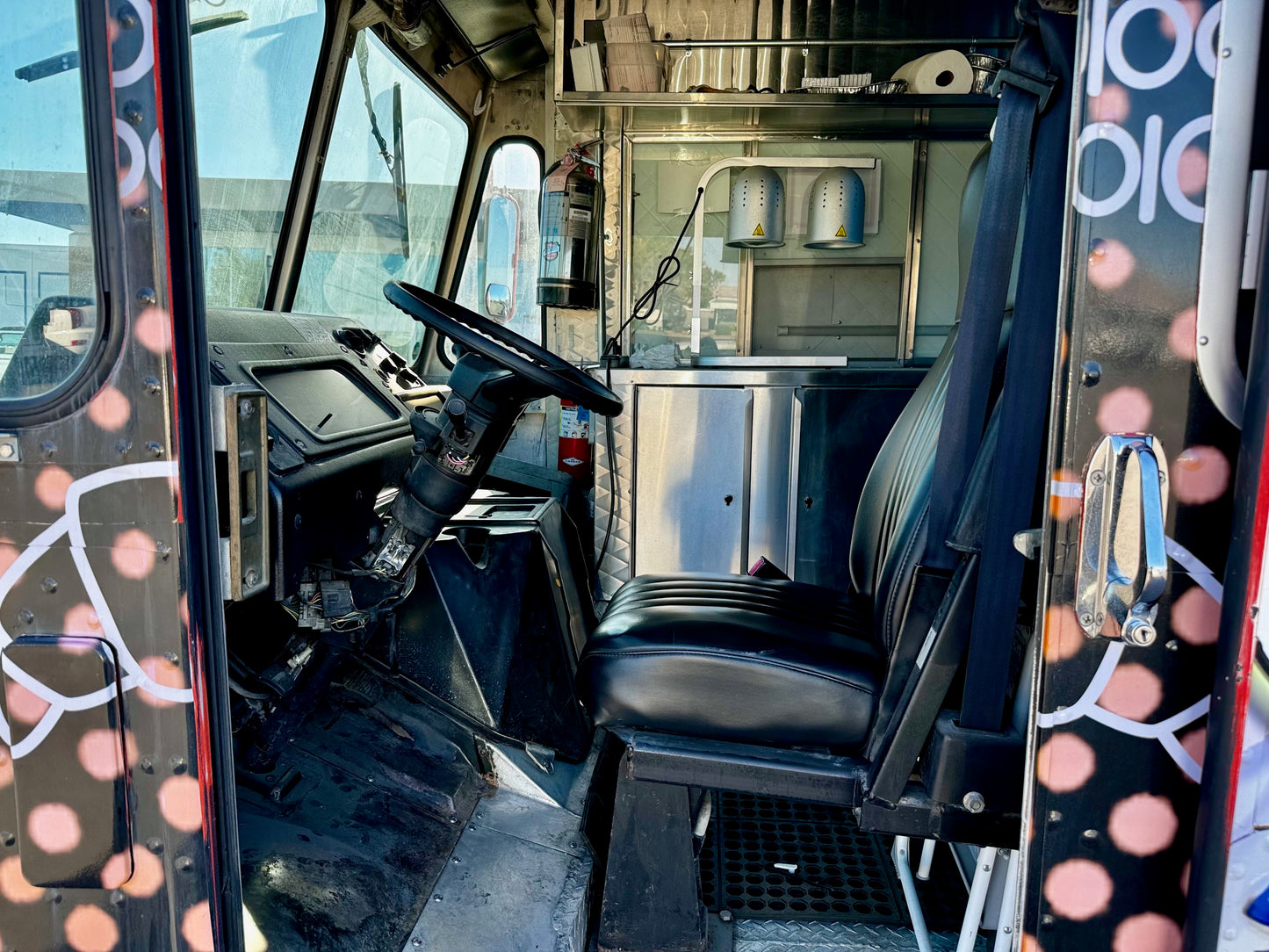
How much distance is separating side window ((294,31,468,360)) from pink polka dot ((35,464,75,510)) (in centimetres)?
195

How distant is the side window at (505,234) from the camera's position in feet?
13.2

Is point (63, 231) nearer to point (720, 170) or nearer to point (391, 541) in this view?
point (391, 541)

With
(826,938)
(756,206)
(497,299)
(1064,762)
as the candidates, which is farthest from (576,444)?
(1064,762)

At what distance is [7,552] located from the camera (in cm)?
102

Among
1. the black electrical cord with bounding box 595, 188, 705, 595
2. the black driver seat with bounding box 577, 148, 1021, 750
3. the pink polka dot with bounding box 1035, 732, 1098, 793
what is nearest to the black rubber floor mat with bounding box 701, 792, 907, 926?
the black driver seat with bounding box 577, 148, 1021, 750

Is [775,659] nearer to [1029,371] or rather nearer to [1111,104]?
[1029,371]

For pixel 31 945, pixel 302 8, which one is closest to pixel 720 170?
pixel 302 8

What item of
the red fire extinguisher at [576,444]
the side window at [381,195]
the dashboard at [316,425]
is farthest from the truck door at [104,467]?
the red fire extinguisher at [576,444]

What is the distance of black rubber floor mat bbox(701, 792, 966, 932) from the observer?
66.4 inches

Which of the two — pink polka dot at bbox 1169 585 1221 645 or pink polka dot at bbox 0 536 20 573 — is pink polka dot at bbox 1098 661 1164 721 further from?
pink polka dot at bbox 0 536 20 573

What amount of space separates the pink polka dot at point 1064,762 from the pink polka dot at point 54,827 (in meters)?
1.12

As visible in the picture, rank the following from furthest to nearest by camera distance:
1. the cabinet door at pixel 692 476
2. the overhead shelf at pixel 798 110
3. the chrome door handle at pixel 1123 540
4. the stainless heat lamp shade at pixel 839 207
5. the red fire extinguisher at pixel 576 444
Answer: the red fire extinguisher at pixel 576 444 < the stainless heat lamp shade at pixel 839 207 < the cabinet door at pixel 692 476 < the overhead shelf at pixel 798 110 < the chrome door handle at pixel 1123 540

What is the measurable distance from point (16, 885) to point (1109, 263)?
4.76ft

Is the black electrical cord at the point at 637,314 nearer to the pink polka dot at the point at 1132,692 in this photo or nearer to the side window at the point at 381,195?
the side window at the point at 381,195
